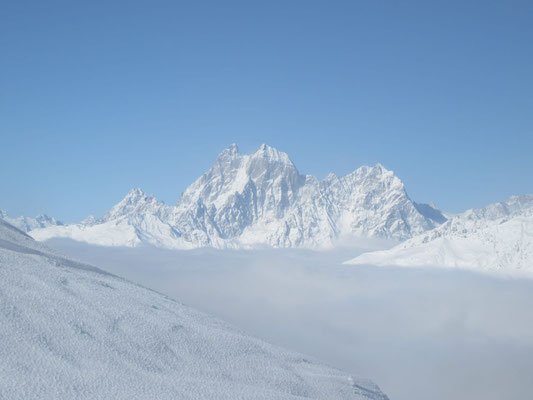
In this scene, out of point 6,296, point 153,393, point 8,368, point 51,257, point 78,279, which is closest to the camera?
point 8,368

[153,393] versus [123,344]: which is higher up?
[123,344]

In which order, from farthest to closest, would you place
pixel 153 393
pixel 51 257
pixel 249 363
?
pixel 51 257 < pixel 249 363 < pixel 153 393

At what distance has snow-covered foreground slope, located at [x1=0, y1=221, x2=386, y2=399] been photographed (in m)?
29.9

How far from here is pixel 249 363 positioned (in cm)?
4325

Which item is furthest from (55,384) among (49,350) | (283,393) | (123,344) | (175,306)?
(175,306)

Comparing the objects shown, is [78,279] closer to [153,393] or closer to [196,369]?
[196,369]

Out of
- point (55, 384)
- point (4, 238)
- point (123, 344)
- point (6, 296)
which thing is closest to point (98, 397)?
point (55, 384)

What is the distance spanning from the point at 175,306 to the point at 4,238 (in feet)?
75.2

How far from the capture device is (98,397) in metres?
28.2

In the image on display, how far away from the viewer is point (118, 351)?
1433 inches

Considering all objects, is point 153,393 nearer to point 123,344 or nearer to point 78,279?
point 123,344

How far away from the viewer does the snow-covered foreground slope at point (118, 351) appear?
98.2ft

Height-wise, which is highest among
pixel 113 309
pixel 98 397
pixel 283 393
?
pixel 113 309

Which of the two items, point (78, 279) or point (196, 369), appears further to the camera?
point (78, 279)
